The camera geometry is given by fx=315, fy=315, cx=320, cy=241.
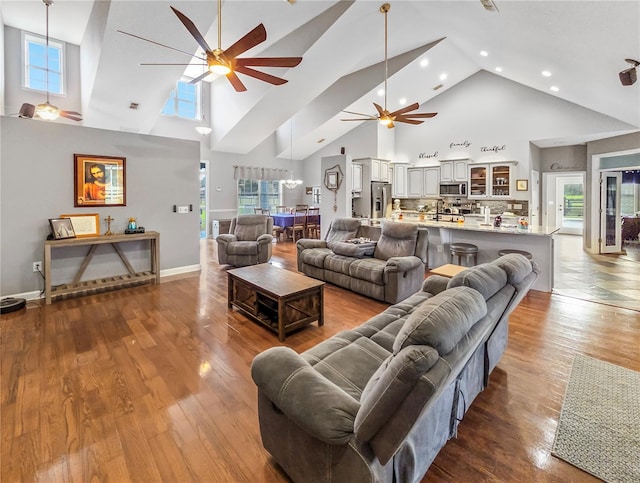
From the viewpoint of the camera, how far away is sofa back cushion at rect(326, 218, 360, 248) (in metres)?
5.17

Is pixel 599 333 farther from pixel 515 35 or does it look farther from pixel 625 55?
pixel 515 35

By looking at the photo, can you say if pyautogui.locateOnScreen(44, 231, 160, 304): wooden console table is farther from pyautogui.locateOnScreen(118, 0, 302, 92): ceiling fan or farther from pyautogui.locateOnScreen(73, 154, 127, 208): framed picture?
pyautogui.locateOnScreen(118, 0, 302, 92): ceiling fan

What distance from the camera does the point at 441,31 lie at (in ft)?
20.8

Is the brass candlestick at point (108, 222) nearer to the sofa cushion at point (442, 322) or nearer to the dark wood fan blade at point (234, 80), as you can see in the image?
the dark wood fan blade at point (234, 80)

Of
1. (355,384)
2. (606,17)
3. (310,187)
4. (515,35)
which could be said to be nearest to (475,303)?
(355,384)

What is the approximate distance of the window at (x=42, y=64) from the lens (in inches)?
271

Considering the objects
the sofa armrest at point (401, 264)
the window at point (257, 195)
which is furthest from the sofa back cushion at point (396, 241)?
the window at point (257, 195)

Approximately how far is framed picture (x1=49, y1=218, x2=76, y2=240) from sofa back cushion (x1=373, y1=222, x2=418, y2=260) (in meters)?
4.25

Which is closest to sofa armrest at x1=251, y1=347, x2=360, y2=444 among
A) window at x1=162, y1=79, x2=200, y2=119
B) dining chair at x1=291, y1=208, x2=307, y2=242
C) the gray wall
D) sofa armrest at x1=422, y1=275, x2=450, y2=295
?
sofa armrest at x1=422, y1=275, x2=450, y2=295

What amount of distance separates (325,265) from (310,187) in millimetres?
7676

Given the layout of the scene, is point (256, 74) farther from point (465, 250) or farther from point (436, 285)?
point (465, 250)

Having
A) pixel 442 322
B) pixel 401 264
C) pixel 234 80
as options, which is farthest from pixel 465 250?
pixel 442 322

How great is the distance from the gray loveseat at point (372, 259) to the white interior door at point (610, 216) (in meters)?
6.00

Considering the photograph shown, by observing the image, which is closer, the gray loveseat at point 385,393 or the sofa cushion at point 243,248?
the gray loveseat at point 385,393
